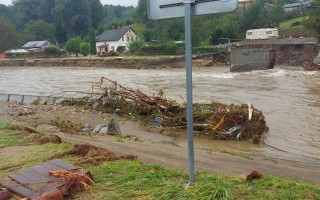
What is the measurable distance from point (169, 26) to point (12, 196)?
68350 millimetres

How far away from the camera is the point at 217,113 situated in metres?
12.2

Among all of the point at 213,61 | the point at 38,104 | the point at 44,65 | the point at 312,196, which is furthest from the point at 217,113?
the point at 44,65

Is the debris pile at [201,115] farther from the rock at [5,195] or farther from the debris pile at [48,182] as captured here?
the rock at [5,195]

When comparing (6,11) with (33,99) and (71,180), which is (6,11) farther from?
(71,180)

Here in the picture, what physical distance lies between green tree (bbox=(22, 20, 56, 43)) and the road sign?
10103 cm

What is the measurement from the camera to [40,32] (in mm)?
99312

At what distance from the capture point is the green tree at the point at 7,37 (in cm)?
8750

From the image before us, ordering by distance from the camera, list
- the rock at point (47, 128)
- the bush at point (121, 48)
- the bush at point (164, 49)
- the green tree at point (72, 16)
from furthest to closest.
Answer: the green tree at point (72, 16)
the bush at point (121, 48)
the bush at point (164, 49)
the rock at point (47, 128)

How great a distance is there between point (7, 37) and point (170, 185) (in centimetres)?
9307

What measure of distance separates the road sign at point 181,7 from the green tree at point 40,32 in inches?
3978

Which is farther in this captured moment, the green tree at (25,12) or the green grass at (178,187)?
the green tree at (25,12)

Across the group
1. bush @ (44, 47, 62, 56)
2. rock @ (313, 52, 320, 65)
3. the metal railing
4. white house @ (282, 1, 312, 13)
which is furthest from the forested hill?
the metal railing

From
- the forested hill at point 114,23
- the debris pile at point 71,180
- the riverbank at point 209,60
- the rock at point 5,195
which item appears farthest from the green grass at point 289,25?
the rock at point 5,195

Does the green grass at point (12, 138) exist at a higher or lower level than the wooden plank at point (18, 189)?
lower
